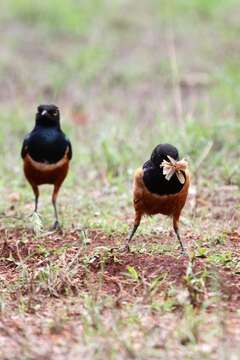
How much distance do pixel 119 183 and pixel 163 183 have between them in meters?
2.98

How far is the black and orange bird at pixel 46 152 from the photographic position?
7.01 meters

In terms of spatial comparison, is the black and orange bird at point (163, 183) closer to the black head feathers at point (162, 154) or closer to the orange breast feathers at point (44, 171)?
the black head feathers at point (162, 154)

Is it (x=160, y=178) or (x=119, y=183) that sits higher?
(x=160, y=178)

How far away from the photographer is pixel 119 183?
849 centimetres

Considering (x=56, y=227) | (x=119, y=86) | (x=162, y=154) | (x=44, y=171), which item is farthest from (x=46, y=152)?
(x=119, y=86)

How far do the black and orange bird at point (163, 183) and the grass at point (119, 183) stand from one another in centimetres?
33

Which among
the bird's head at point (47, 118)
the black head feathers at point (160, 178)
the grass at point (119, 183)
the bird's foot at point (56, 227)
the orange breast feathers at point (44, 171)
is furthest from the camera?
the bird's head at point (47, 118)

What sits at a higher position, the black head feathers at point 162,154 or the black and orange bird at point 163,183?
the black head feathers at point 162,154

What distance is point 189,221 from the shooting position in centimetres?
700

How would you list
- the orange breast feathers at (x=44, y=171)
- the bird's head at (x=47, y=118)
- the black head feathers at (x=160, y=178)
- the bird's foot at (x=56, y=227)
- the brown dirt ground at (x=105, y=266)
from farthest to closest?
the bird's head at (x=47, y=118)
the orange breast feathers at (x=44, y=171)
the bird's foot at (x=56, y=227)
the black head feathers at (x=160, y=178)
the brown dirt ground at (x=105, y=266)

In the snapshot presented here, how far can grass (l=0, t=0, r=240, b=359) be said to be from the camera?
4.30m

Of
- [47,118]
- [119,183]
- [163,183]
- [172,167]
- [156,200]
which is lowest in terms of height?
[119,183]

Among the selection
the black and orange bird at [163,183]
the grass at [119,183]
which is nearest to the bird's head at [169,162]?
the black and orange bird at [163,183]

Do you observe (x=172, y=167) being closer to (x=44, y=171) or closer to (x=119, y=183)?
(x=44, y=171)
